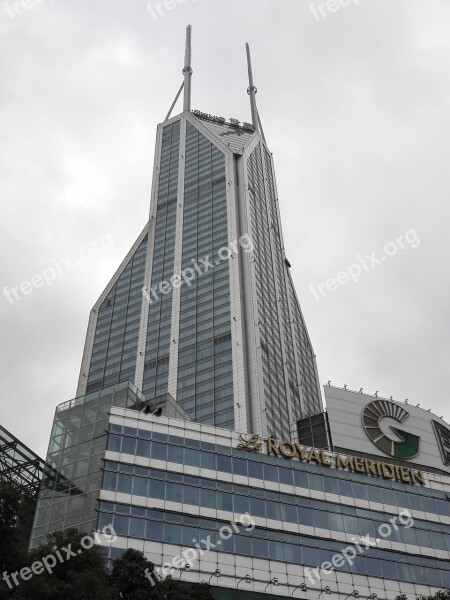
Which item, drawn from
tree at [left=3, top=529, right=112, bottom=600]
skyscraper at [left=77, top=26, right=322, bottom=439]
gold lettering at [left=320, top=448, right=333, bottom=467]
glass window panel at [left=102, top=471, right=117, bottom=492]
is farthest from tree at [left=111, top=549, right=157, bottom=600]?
skyscraper at [left=77, top=26, right=322, bottom=439]

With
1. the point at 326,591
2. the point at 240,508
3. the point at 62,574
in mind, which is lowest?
the point at 62,574

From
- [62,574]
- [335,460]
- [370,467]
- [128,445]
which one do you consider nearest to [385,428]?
[370,467]

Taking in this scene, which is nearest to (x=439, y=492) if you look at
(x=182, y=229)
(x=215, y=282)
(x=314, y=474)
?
(x=314, y=474)

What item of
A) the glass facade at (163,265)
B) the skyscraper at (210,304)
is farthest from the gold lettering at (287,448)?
the glass facade at (163,265)

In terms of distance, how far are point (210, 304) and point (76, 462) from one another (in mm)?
83559

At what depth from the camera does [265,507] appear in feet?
195

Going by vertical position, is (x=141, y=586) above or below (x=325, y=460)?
below

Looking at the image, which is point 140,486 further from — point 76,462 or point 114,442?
point 76,462

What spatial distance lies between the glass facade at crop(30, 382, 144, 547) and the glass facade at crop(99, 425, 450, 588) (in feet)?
4.14

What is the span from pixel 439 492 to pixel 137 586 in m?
41.5

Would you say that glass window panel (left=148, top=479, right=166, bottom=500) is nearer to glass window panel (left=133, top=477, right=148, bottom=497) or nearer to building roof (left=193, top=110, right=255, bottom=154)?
glass window panel (left=133, top=477, right=148, bottom=497)

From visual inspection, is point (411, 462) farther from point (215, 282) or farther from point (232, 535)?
point (215, 282)

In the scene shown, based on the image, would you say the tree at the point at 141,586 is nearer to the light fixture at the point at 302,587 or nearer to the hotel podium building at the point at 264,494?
the hotel podium building at the point at 264,494

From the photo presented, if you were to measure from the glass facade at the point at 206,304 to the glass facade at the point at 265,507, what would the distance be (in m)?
54.8
